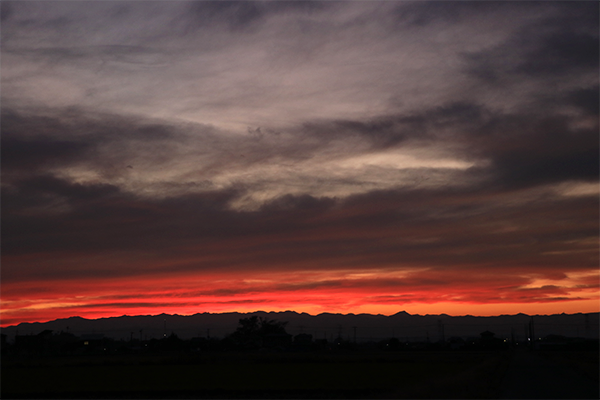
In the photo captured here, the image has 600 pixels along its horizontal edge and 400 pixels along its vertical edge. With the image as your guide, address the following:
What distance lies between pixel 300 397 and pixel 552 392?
1688cm

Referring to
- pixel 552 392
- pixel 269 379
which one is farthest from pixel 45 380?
pixel 552 392

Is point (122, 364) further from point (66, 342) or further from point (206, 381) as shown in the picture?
point (66, 342)

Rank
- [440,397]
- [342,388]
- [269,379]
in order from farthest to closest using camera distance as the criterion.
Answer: [269,379], [342,388], [440,397]

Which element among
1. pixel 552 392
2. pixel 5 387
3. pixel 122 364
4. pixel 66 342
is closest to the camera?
pixel 552 392

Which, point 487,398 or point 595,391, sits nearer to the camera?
point 487,398

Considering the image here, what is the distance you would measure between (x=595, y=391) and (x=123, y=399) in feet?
108

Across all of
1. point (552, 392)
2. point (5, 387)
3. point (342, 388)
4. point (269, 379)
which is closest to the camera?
point (552, 392)

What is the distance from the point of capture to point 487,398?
33.1 metres

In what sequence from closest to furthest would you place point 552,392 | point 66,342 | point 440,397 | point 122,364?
point 440,397, point 552,392, point 122,364, point 66,342

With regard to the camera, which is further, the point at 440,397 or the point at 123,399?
the point at 123,399

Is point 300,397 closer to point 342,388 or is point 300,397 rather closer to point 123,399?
point 342,388

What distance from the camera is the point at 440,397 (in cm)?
3234

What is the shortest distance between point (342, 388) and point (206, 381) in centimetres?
1594

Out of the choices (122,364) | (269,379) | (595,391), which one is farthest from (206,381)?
(122,364)
